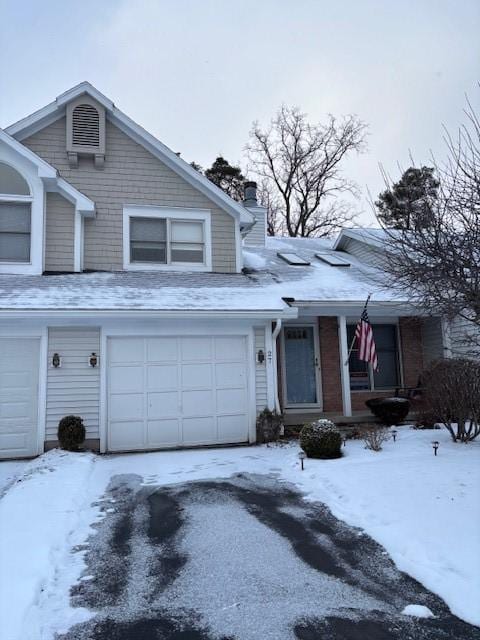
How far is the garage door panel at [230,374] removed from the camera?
376 inches

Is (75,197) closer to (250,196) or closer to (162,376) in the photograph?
(162,376)

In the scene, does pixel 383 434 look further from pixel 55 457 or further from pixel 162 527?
pixel 55 457

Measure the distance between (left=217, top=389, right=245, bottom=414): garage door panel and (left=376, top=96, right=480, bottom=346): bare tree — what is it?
4.29m

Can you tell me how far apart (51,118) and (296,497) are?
9.69 metres

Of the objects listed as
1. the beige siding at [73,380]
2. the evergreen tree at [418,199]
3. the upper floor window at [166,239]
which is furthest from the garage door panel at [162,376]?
the evergreen tree at [418,199]

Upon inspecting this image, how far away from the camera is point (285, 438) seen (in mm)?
9641

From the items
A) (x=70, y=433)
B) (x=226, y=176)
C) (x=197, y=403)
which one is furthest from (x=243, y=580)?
(x=226, y=176)

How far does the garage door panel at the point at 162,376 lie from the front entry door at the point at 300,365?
335 cm

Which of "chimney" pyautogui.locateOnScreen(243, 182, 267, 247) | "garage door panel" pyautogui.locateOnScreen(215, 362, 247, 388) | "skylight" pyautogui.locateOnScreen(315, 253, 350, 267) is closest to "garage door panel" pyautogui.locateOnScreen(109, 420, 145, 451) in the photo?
"garage door panel" pyautogui.locateOnScreen(215, 362, 247, 388)

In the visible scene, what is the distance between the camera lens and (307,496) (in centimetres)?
603

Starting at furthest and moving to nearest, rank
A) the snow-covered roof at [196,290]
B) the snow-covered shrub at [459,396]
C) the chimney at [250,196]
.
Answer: the chimney at [250,196], the snow-covered roof at [196,290], the snow-covered shrub at [459,396]

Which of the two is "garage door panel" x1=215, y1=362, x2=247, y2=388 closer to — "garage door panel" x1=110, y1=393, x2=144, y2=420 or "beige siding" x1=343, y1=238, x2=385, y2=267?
"garage door panel" x1=110, y1=393, x2=144, y2=420

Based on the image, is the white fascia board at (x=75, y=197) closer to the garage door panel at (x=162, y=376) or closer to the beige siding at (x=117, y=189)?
the beige siding at (x=117, y=189)

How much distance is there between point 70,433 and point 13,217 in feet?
15.8
